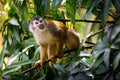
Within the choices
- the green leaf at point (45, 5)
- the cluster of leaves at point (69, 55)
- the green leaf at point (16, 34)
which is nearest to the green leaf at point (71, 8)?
the cluster of leaves at point (69, 55)

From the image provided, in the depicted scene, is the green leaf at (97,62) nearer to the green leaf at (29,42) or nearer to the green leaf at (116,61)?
the green leaf at (116,61)

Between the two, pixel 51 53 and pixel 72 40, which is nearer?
pixel 51 53

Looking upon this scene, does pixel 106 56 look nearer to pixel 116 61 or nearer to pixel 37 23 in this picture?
pixel 116 61

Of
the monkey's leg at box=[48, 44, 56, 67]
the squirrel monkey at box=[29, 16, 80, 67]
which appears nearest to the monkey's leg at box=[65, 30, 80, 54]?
the squirrel monkey at box=[29, 16, 80, 67]

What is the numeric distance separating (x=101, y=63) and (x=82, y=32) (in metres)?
1.25

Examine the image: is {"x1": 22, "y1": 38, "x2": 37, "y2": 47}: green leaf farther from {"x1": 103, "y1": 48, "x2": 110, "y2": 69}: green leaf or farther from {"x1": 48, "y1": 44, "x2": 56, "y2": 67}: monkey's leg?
{"x1": 103, "y1": 48, "x2": 110, "y2": 69}: green leaf

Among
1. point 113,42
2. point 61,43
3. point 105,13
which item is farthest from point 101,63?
point 61,43

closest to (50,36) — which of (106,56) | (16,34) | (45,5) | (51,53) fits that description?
(51,53)

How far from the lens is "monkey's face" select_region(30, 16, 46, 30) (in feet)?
6.24

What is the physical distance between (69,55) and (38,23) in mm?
315

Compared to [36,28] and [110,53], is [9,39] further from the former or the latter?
[110,53]

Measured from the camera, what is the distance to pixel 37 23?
6.42 ft

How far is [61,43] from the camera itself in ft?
6.56

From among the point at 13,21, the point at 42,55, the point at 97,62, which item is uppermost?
the point at 13,21
